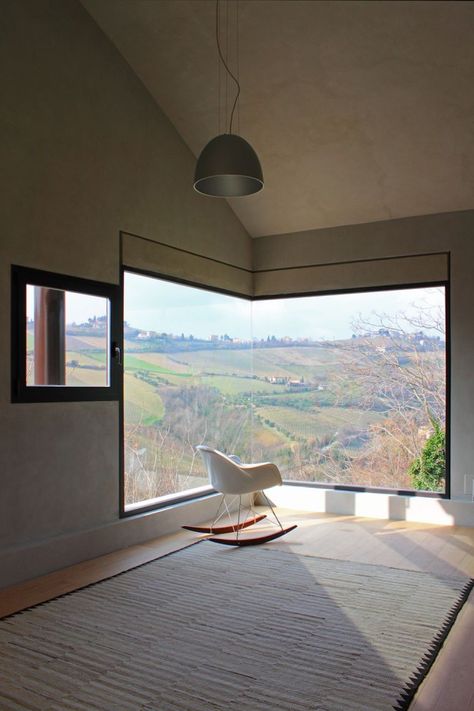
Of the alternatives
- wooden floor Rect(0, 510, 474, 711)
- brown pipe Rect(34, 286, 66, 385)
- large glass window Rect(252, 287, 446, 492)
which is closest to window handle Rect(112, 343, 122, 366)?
brown pipe Rect(34, 286, 66, 385)

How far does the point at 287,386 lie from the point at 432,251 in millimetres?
2171

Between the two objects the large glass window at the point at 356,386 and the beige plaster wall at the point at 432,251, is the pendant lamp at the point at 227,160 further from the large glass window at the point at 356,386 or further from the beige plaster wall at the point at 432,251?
the large glass window at the point at 356,386

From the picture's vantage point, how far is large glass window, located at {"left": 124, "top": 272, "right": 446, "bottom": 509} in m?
5.85

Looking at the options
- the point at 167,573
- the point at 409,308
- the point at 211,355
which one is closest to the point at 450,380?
the point at 409,308

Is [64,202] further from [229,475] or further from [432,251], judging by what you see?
[432,251]

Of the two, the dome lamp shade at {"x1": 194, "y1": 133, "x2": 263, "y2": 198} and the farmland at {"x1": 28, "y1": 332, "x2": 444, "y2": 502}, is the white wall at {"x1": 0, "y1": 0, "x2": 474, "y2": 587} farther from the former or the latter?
the dome lamp shade at {"x1": 194, "y1": 133, "x2": 263, "y2": 198}

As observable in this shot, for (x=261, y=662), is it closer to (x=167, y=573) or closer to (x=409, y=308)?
(x=167, y=573)

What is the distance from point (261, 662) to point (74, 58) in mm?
4299

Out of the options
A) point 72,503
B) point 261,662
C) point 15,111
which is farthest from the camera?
point 72,503

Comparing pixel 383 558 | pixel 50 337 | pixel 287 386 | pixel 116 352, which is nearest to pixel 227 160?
pixel 50 337

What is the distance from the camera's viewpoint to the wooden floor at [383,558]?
3008 mm

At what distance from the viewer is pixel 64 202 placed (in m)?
4.80

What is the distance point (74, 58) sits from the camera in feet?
16.2

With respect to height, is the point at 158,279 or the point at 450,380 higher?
the point at 158,279
